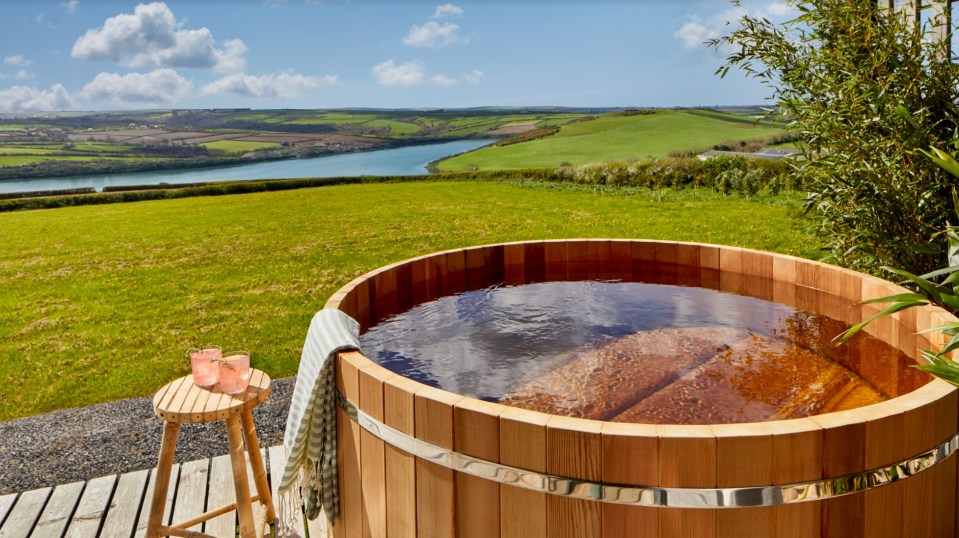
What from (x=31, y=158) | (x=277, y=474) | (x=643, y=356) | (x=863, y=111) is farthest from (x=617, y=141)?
(x=277, y=474)

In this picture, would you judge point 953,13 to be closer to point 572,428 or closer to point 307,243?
point 572,428

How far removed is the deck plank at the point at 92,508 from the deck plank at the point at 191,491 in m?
0.32

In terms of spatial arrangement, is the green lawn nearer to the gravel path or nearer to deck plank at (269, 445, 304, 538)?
the gravel path

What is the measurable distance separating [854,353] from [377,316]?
89.8 inches

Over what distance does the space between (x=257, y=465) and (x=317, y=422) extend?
31.6 inches

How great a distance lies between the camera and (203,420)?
2410 millimetres

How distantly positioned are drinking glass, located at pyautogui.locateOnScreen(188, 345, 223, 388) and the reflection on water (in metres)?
0.66

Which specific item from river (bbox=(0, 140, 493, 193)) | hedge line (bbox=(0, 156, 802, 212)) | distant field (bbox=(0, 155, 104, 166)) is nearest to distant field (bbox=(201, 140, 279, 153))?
river (bbox=(0, 140, 493, 193))

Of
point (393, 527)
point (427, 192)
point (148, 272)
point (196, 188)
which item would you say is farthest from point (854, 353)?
point (196, 188)

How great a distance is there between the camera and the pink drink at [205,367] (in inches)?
102

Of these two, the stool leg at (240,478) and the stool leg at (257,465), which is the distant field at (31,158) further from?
the stool leg at (240,478)

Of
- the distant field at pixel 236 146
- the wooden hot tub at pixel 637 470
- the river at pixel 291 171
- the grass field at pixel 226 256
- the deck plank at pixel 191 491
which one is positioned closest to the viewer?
the wooden hot tub at pixel 637 470

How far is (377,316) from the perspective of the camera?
3.40 metres

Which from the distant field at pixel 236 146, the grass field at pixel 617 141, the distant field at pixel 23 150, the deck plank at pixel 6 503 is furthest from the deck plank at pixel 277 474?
the distant field at pixel 23 150
